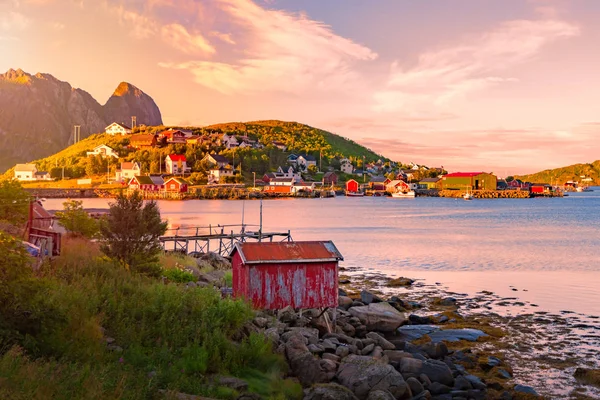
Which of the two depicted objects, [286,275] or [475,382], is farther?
[286,275]

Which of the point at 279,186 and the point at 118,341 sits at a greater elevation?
the point at 279,186

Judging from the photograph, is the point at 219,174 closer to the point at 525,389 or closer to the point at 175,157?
the point at 175,157

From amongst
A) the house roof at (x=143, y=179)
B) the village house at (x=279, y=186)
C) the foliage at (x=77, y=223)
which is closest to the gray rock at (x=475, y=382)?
the foliage at (x=77, y=223)

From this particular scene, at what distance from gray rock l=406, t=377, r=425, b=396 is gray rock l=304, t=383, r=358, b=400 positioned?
8.21 feet

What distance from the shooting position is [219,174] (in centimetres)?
16425

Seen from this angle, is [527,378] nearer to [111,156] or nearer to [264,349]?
[264,349]

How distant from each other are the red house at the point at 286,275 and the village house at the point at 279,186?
144116 millimetres

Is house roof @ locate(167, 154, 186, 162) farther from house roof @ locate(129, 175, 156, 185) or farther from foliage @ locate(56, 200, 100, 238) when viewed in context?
foliage @ locate(56, 200, 100, 238)

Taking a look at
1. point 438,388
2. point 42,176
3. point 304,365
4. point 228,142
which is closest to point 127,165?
point 42,176

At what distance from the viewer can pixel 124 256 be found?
21.5 metres

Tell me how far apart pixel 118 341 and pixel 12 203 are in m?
20.6

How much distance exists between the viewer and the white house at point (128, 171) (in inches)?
6211

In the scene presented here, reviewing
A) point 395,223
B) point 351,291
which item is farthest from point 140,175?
point 351,291

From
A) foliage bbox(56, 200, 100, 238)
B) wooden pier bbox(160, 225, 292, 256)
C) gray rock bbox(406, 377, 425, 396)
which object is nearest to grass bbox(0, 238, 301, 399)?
gray rock bbox(406, 377, 425, 396)
